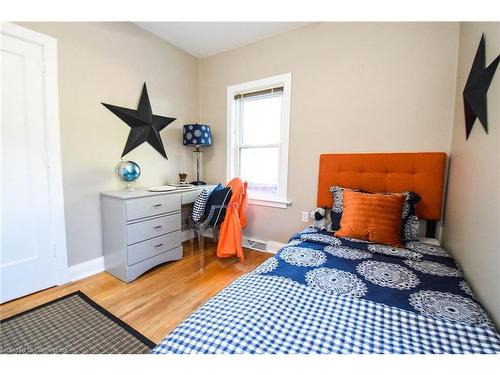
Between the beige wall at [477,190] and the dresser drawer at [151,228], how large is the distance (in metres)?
2.31

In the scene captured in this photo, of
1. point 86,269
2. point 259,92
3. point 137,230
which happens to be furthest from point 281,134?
point 86,269

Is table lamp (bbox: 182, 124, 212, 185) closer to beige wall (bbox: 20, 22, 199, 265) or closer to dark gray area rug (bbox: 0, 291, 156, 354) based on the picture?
beige wall (bbox: 20, 22, 199, 265)

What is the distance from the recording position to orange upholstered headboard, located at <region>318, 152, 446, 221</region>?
1735 millimetres

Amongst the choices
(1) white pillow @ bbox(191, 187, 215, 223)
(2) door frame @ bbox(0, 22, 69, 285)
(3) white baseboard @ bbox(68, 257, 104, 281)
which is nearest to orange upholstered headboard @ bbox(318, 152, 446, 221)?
(1) white pillow @ bbox(191, 187, 215, 223)

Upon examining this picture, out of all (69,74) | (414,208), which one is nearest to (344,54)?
(414,208)

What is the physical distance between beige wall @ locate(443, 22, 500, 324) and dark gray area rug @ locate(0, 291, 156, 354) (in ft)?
5.81

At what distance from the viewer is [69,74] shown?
1.86m

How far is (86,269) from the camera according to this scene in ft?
6.65

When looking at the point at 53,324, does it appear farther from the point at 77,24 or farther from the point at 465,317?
the point at 77,24

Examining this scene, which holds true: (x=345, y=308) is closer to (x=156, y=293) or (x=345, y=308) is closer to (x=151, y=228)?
(x=156, y=293)

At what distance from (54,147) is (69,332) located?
1.43 m

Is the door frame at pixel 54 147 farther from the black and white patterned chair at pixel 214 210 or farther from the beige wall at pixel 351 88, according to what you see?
the beige wall at pixel 351 88
